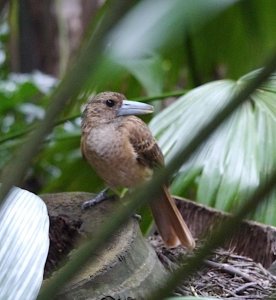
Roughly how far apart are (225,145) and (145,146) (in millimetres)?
181

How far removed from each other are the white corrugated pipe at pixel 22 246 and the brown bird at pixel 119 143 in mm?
642

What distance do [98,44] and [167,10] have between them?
4.65 ft

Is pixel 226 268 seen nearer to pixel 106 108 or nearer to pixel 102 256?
pixel 102 256

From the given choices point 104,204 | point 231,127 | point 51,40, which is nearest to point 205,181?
point 231,127

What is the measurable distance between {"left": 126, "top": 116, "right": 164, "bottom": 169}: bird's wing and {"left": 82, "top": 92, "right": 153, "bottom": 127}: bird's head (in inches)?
2.2

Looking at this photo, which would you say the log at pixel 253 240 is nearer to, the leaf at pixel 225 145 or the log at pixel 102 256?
the leaf at pixel 225 145

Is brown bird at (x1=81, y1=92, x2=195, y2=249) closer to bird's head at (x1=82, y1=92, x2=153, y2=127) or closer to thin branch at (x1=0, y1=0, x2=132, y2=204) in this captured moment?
bird's head at (x1=82, y1=92, x2=153, y2=127)

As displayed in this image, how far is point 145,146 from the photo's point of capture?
1832 millimetres

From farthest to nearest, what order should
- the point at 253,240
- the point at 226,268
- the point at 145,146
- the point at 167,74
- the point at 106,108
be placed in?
the point at 167,74
the point at 106,108
the point at 145,146
the point at 253,240
the point at 226,268

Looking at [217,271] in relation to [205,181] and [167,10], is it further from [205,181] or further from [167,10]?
[167,10]

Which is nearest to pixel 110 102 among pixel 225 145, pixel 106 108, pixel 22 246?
pixel 106 108

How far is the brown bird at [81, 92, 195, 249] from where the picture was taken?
1.83 meters

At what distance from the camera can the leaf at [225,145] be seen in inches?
68.5

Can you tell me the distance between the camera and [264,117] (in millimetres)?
1862
